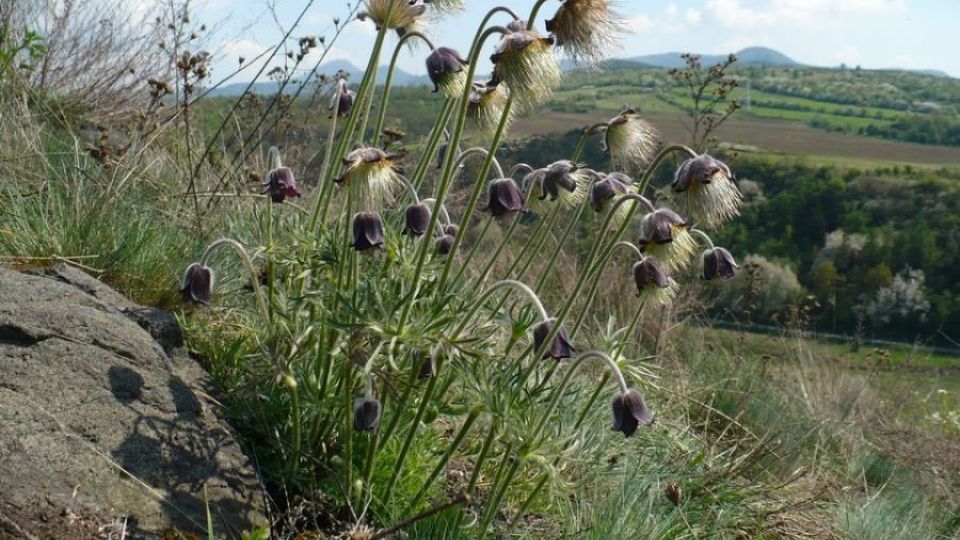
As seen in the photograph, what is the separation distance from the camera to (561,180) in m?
2.80

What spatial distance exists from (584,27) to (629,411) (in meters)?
0.97

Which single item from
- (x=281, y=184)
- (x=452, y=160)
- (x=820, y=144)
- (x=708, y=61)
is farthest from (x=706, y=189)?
(x=708, y=61)

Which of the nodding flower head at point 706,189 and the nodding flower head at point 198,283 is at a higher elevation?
the nodding flower head at point 706,189

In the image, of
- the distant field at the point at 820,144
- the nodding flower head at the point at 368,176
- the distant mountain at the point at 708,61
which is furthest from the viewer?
the distant mountain at the point at 708,61

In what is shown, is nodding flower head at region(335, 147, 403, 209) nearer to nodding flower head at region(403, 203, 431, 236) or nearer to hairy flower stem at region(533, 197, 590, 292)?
nodding flower head at region(403, 203, 431, 236)

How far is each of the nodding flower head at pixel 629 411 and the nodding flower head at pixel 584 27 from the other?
87 centimetres

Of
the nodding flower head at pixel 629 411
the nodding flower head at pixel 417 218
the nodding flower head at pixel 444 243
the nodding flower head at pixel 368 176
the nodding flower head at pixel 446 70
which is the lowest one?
the nodding flower head at pixel 629 411

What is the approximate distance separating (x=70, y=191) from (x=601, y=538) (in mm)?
2972

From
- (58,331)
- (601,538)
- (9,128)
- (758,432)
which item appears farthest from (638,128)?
(9,128)

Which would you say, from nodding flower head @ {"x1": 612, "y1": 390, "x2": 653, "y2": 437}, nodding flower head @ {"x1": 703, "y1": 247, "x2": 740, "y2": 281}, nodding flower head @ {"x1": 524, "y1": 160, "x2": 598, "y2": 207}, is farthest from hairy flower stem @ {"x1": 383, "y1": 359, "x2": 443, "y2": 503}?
nodding flower head @ {"x1": 703, "y1": 247, "x2": 740, "y2": 281}

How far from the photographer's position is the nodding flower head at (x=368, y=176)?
8.13 ft

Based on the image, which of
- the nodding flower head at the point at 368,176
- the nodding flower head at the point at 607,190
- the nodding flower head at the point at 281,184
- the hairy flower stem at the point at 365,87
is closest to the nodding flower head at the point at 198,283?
the nodding flower head at the point at 281,184

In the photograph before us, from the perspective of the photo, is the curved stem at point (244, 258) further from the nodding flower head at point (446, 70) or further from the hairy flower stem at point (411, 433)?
the nodding flower head at point (446, 70)

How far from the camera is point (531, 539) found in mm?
2871
